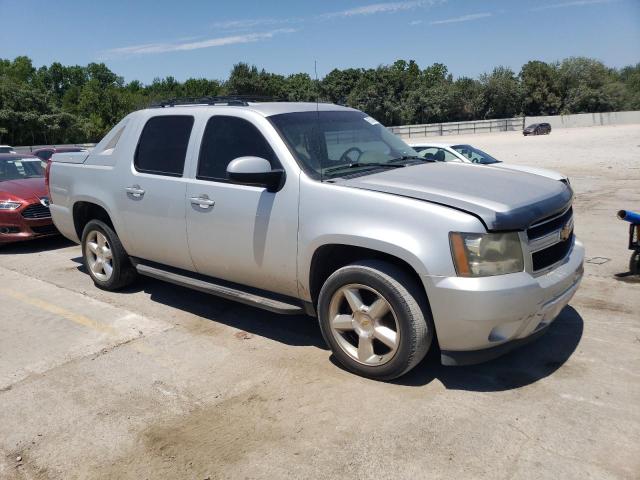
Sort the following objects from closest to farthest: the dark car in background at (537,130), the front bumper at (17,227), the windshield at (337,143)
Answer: the windshield at (337,143)
the front bumper at (17,227)
the dark car in background at (537,130)

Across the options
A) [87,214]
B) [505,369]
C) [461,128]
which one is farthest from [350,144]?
[461,128]

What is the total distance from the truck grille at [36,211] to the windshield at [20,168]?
142cm

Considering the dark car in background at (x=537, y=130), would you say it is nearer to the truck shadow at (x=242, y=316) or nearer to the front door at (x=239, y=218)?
the truck shadow at (x=242, y=316)

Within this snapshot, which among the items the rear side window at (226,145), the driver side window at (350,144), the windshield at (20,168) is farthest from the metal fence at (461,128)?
the rear side window at (226,145)

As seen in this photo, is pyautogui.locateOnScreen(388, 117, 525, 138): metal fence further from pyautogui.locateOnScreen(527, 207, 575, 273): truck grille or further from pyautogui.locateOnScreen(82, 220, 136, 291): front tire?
pyautogui.locateOnScreen(527, 207, 575, 273): truck grille

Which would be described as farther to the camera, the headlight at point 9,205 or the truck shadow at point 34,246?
the truck shadow at point 34,246

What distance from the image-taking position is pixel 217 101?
4883mm

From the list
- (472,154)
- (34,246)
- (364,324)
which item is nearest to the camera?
(364,324)

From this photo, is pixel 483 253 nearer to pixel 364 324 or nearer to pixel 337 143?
pixel 364 324

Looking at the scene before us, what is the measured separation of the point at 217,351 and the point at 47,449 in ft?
4.84

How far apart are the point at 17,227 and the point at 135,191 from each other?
426 cm

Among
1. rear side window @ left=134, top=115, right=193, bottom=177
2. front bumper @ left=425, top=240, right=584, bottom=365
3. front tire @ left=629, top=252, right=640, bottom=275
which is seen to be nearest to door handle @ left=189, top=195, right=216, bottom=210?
rear side window @ left=134, top=115, right=193, bottom=177

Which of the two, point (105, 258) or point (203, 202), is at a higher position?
point (203, 202)

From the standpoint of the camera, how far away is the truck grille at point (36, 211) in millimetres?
8344
